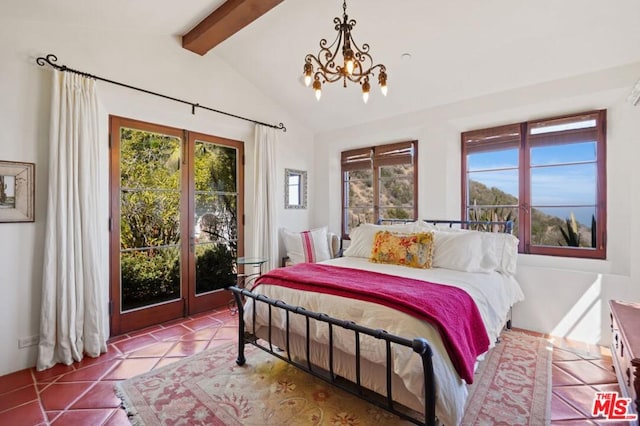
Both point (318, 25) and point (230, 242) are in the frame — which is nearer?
point (318, 25)

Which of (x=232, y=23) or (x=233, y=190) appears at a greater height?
(x=232, y=23)

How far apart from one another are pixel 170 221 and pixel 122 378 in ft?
5.32

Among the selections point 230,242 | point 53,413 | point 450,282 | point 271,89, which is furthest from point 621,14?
point 53,413

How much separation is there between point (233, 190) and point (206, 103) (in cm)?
111

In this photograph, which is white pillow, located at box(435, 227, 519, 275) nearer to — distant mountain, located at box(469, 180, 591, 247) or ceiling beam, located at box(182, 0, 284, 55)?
distant mountain, located at box(469, 180, 591, 247)

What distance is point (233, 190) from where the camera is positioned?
402 cm

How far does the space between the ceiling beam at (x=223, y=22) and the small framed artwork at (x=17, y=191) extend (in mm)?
1900

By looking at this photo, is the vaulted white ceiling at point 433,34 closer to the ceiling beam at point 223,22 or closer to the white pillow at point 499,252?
the ceiling beam at point 223,22

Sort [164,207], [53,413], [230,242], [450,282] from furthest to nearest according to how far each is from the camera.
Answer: [230,242] < [164,207] < [450,282] < [53,413]

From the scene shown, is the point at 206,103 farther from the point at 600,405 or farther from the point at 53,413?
the point at 600,405

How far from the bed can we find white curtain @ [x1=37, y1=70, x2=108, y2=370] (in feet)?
4.41

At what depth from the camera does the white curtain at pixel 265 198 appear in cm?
398

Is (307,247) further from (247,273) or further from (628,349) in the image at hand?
(628,349)


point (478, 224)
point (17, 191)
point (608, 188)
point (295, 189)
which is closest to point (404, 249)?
point (478, 224)
